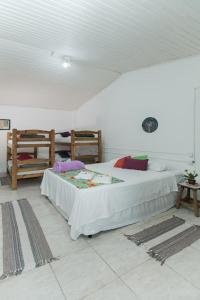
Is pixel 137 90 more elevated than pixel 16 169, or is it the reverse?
pixel 137 90

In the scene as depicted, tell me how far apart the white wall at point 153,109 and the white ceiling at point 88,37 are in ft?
0.94

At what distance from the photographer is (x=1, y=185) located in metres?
4.46

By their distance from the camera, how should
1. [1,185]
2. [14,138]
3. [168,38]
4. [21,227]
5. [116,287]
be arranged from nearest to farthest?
[116,287] → [21,227] → [168,38] → [14,138] → [1,185]

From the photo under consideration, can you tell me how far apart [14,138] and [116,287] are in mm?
3576

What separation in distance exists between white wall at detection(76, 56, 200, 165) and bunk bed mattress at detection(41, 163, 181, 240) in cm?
82

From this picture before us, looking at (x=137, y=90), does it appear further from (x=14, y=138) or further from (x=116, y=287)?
(x=116, y=287)

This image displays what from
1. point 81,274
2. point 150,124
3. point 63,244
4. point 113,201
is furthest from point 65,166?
point 150,124

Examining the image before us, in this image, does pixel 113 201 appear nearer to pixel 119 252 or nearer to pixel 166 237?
pixel 119 252

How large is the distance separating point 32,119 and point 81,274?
538 cm

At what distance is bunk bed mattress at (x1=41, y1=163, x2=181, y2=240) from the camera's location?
87.1 inches

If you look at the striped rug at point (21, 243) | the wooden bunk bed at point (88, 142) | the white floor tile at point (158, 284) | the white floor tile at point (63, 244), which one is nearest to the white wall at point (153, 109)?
the wooden bunk bed at point (88, 142)

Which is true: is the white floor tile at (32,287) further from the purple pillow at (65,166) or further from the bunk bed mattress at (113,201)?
the purple pillow at (65,166)

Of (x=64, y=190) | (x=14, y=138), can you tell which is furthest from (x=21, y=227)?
(x=14, y=138)

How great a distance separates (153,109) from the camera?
398 cm
